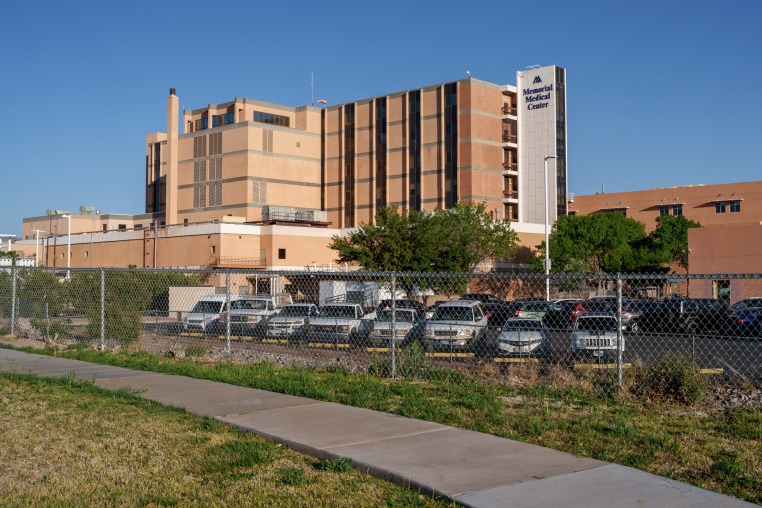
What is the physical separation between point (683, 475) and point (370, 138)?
259 ft

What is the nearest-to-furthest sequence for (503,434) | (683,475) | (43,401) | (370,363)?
(683,475)
(503,434)
(43,401)
(370,363)

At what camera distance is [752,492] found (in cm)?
639

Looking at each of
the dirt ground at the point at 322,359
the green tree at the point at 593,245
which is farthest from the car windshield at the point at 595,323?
the green tree at the point at 593,245

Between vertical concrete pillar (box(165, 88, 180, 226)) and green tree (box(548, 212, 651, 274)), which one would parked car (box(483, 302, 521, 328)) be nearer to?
green tree (box(548, 212, 651, 274))

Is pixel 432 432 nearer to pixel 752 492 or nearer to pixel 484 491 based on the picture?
pixel 484 491

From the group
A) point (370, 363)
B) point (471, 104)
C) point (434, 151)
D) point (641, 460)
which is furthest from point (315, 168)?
point (641, 460)

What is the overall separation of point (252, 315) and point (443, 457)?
32.4 ft

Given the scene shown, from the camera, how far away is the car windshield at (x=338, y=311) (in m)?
16.7

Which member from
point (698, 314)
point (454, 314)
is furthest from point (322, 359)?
point (698, 314)

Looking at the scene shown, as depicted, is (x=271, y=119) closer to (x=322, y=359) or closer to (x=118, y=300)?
(x=118, y=300)

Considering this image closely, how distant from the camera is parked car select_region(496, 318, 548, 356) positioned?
12.4 meters

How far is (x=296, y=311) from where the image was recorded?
17.8m

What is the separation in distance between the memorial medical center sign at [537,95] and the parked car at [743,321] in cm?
5854

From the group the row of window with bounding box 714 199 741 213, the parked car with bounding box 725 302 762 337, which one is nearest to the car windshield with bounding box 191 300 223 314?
the parked car with bounding box 725 302 762 337
